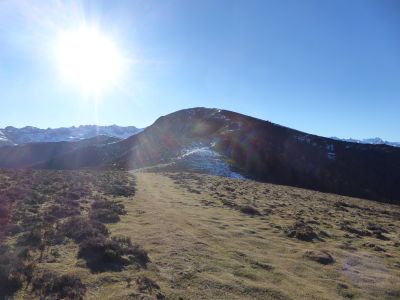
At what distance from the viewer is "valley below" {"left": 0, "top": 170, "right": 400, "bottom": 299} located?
11.2m

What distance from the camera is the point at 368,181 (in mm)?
94125

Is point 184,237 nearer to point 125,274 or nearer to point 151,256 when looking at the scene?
point 151,256

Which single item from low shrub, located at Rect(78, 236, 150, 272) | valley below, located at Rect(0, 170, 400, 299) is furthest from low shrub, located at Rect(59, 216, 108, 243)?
low shrub, located at Rect(78, 236, 150, 272)

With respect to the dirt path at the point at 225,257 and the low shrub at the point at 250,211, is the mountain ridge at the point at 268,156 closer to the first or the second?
the low shrub at the point at 250,211

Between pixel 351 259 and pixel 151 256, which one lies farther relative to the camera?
pixel 351 259

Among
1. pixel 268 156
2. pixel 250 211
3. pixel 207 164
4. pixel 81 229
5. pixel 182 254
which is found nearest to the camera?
pixel 182 254

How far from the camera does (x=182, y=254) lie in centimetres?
1462

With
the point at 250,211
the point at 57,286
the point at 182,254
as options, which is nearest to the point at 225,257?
the point at 182,254

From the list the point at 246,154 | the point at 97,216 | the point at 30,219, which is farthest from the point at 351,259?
the point at 246,154

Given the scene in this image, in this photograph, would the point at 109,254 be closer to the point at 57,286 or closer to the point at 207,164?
the point at 57,286

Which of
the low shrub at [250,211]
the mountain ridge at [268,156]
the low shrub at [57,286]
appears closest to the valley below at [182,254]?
the low shrub at [57,286]

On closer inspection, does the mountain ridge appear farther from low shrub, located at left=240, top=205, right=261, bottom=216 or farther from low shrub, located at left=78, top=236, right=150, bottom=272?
low shrub, located at left=78, top=236, right=150, bottom=272

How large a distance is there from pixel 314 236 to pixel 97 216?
11.9 m

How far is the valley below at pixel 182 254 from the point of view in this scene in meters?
11.2
